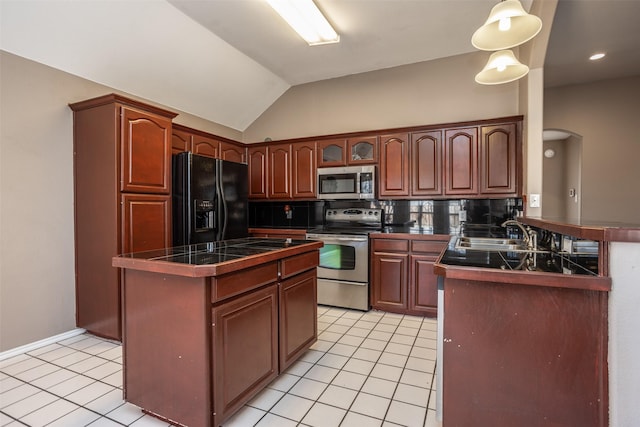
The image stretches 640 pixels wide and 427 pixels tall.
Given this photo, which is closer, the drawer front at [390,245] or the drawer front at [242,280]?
the drawer front at [242,280]

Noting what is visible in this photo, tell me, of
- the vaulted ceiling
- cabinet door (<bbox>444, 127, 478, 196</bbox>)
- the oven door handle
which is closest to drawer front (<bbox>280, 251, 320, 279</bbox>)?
the oven door handle

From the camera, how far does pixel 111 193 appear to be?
2615mm

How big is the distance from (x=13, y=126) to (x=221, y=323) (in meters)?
2.39

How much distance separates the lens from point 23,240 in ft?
8.30

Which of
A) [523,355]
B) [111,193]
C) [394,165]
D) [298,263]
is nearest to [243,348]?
[298,263]

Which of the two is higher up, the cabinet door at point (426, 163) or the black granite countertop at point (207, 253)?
the cabinet door at point (426, 163)

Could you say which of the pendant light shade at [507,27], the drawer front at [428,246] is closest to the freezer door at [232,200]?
the drawer front at [428,246]

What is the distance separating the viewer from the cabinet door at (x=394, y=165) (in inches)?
144

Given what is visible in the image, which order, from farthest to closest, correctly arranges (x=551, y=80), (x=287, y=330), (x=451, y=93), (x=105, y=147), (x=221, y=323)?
1. (x=551, y=80)
2. (x=451, y=93)
3. (x=105, y=147)
4. (x=287, y=330)
5. (x=221, y=323)

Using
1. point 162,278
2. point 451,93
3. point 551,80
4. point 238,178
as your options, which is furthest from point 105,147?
point 551,80

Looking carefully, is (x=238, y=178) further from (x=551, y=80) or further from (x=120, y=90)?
(x=551, y=80)

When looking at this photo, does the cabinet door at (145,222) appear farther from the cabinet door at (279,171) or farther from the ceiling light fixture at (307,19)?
the ceiling light fixture at (307,19)

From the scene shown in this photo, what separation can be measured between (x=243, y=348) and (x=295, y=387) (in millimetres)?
553

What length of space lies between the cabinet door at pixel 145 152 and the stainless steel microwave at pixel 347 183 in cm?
180
